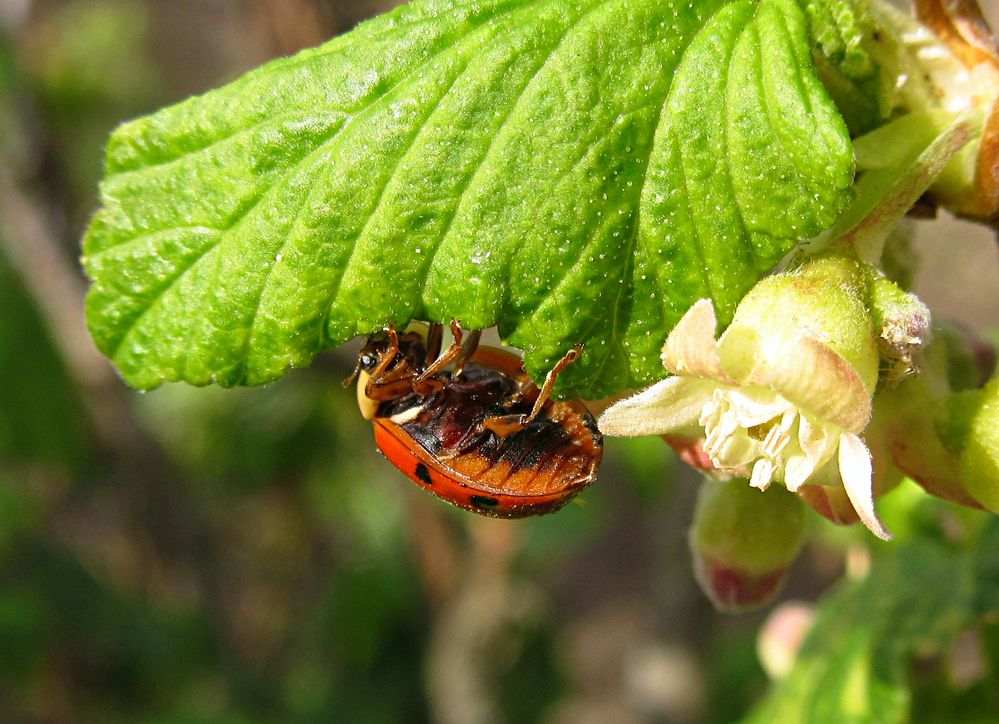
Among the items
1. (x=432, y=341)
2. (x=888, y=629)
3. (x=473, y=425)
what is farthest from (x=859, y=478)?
(x=888, y=629)

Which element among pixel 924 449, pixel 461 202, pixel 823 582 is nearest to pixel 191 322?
pixel 461 202

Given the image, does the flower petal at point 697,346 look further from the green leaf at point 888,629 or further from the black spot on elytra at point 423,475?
the green leaf at point 888,629

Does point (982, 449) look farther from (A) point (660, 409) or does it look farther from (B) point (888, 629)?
(B) point (888, 629)

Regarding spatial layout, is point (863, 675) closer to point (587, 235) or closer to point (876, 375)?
point (876, 375)

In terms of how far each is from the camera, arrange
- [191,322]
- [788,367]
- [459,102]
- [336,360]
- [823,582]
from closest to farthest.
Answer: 1. [788,367]
2. [459,102]
3. [191,322]
4. [336,360]
5. [823,582]

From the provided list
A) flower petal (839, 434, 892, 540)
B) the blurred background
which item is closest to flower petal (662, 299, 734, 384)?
flower petal (839, 434, 892, 540)
